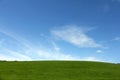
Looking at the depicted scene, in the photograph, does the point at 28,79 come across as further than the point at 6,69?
No

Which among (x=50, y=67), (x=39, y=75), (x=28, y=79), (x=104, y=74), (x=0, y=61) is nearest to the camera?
(x=28, y=79)

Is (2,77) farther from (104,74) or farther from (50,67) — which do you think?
(104,74)

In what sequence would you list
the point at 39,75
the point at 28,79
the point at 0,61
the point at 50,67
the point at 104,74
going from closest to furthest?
1. the point at 28,79
2. the point at 39,75
3. the point at 104,74
4. the point at 50,67
5. the point at 0,61

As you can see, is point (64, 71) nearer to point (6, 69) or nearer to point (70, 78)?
point (70, 78)

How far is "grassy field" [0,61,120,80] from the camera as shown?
42.0 metres

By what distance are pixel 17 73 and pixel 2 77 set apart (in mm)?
3478

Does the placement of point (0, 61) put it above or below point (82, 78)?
above

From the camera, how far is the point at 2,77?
135 feet

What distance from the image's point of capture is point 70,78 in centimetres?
4156

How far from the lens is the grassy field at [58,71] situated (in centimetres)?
4200

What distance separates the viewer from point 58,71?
4609cm

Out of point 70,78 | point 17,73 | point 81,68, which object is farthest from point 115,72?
point 17,73

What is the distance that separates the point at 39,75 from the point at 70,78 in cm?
474

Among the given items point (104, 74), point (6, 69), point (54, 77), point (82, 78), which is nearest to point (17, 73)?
point (6, 69)
